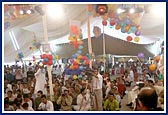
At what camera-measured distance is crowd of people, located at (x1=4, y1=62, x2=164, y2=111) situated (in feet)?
8.14

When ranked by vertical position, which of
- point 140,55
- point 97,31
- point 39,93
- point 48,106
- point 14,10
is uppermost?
point 14,10

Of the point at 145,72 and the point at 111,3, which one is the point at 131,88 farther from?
the point at 111,3

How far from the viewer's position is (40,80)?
2521mm

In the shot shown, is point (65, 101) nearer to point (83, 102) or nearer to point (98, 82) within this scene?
point (83, 102)

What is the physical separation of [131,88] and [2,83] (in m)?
1.02

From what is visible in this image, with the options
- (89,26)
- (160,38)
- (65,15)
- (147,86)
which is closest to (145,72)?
(147,86)

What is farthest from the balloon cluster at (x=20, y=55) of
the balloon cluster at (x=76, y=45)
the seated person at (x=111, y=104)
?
the seated person at (x=111, y=104)

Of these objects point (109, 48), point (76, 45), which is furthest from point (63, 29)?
point (109, 48)

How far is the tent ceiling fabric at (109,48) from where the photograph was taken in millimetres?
2471

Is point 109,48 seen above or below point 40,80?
above

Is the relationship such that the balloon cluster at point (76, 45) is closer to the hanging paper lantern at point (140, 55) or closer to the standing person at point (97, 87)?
the standing person at point (97, 87)

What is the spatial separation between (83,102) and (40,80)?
38 cm

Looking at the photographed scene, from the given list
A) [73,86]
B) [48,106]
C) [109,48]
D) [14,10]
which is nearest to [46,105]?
[48,106]

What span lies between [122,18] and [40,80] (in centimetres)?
81
